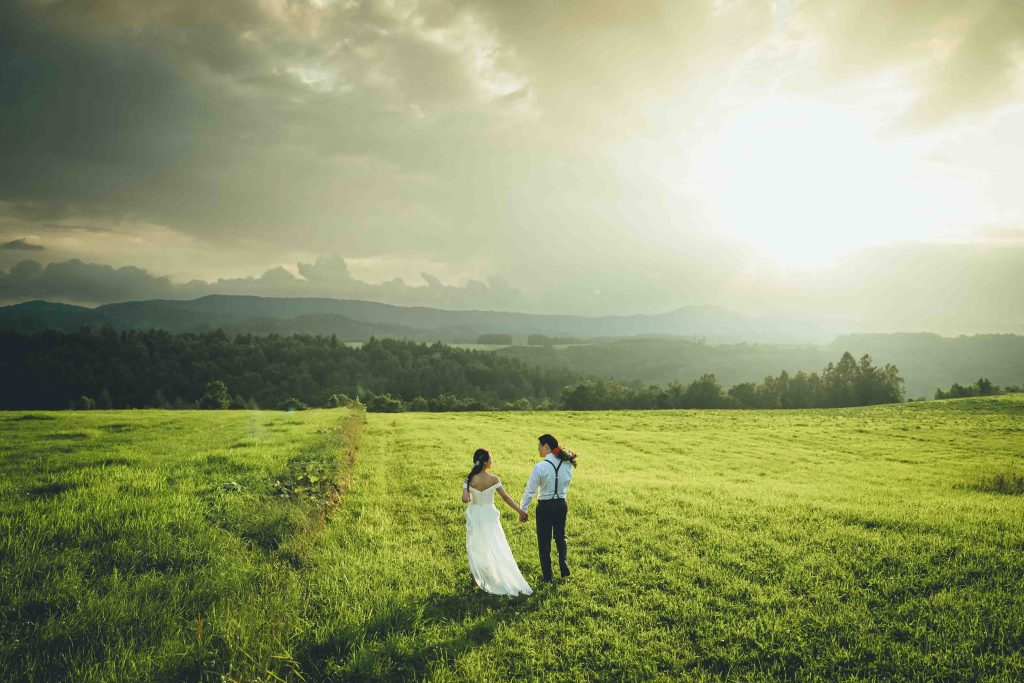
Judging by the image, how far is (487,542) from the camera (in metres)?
9.56

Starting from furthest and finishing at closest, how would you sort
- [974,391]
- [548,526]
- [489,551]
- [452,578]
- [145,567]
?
[974,391], [452,578], [548,526], [489,551], [145,567]

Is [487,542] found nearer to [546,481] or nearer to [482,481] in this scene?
[482,481]

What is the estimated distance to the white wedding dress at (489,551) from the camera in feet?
31.0

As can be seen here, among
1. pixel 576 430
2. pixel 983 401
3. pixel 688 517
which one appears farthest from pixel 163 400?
pixel 983 401

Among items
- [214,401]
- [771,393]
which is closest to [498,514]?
[214,401]

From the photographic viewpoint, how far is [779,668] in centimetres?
698

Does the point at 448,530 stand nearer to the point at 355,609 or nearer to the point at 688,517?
the point at 355,609

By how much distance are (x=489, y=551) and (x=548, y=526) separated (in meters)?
1.41

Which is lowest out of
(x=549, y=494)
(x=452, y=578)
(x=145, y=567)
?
(x=452, y=578)

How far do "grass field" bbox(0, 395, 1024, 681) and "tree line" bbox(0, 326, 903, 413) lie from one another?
52319 mm

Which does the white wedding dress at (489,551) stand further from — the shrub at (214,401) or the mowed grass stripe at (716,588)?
the shrub at (214,401)

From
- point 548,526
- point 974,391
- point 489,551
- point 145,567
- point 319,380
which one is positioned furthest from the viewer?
point 319,380

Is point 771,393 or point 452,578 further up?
point 771,393

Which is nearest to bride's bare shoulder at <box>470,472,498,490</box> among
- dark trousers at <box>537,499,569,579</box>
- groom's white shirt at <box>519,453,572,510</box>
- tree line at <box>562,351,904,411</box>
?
groom's white shirt at <box>519,453,572,510</box>
